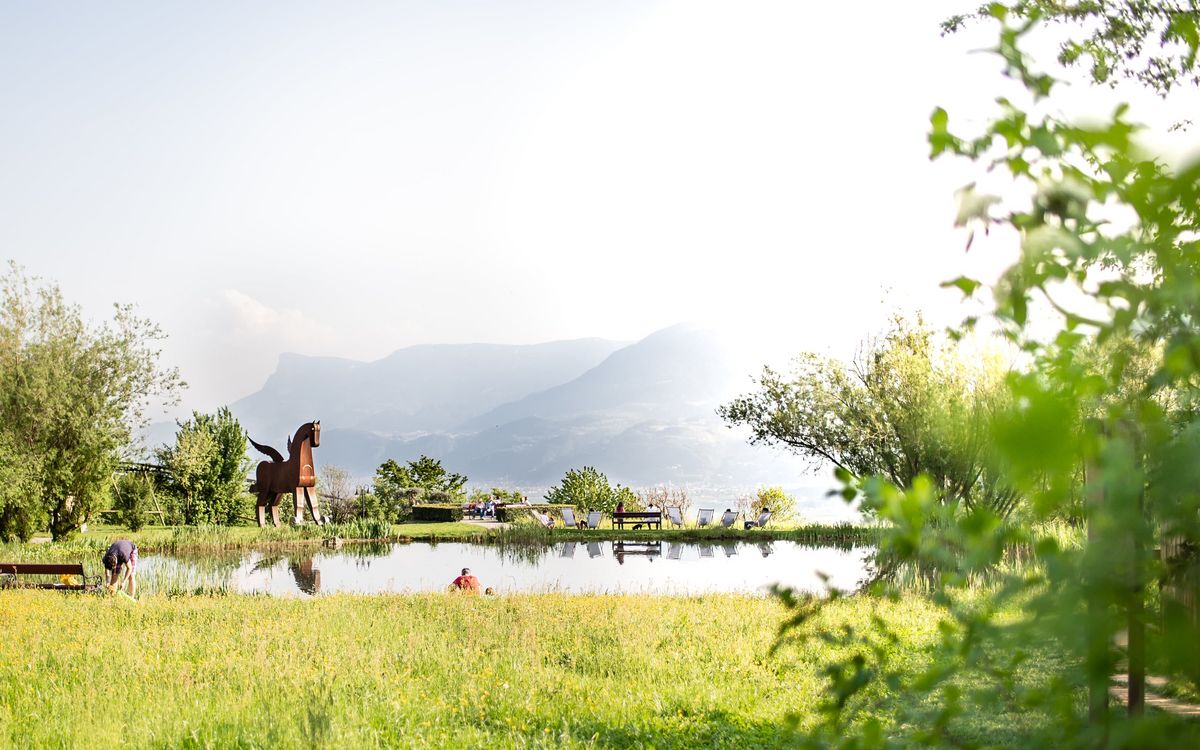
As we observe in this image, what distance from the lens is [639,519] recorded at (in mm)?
32469

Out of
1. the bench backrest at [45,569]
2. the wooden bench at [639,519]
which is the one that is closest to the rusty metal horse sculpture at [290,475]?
the wooden bench at [639,519]

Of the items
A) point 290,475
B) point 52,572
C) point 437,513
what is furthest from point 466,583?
point 437,513

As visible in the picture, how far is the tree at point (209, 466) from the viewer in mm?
30062

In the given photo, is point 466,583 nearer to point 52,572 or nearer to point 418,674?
point 418,674

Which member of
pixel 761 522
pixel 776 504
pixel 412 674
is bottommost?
pixel 412 674

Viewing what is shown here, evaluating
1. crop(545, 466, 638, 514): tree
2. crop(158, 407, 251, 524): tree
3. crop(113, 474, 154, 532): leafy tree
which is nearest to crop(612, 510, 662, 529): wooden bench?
crop(545, 466, 638, 514): tree

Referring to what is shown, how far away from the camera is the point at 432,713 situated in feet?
25.6

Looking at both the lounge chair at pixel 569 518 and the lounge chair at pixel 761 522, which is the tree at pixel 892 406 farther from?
the lounge chair at pixel 569 518

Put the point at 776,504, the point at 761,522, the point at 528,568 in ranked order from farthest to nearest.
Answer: the point at 776,504
the point at 761,522
the point at 528,568

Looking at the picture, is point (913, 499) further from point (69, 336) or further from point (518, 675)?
point (69, 336)

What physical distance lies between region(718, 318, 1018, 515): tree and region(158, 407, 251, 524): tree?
60.1ft

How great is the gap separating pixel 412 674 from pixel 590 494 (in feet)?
86.6

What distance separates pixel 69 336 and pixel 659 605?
21.5 meters

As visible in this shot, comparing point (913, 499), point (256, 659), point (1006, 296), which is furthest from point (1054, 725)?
point (256, 659)
